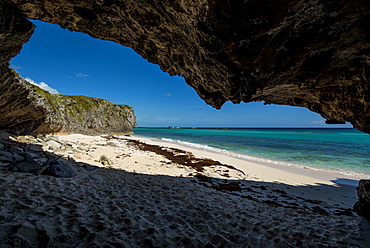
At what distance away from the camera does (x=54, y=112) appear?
2369 centimetres

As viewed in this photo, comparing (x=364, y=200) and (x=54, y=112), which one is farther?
(x=54, y=112)

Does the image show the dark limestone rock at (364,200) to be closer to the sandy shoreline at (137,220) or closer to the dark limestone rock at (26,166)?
the sandy shoreline at (137,220)

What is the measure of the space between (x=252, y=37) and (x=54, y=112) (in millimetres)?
30060

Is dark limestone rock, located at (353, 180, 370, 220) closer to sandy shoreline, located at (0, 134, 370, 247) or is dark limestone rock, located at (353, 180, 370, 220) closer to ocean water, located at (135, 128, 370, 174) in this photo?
sandy shoreline, located at (0, 134, 370, 247)

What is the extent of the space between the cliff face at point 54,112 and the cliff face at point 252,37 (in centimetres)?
739

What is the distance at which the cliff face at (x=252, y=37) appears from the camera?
3582 millimetres

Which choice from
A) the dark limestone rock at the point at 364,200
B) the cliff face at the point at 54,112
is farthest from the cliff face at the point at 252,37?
the cliff face at the point at 54,112

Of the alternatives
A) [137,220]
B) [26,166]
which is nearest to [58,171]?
[26,166]

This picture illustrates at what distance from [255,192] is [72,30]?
11.2 m

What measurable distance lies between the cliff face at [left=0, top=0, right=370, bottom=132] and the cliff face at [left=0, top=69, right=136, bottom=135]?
7.39 meters

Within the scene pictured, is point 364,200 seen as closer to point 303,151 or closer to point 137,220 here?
point 137,220

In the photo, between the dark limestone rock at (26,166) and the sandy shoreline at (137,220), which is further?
the dark limestone rock at (26,166)

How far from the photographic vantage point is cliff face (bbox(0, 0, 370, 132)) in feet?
11.8

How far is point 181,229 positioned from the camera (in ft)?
10.8
